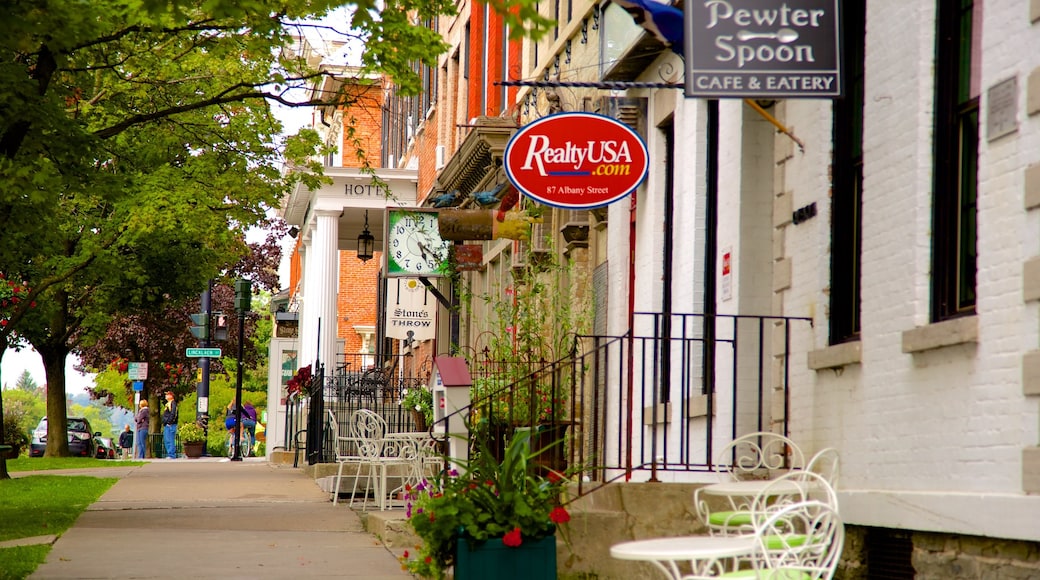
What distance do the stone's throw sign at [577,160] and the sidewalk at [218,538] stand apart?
10.8 ft

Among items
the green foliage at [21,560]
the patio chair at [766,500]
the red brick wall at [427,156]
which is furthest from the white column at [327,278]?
the patio chair at [766,500]

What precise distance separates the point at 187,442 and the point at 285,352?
6984mm

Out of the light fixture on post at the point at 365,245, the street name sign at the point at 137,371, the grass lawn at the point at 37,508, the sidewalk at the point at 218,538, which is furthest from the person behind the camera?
the street name sign at the point at 137,371

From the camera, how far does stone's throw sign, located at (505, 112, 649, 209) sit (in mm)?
11906

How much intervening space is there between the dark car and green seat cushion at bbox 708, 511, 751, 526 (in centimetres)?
3746

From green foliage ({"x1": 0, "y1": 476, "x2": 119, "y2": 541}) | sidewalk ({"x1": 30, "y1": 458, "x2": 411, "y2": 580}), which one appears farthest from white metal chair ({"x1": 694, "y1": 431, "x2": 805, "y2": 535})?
green foliage ({"x1": 0, "y1": 476, "x2": 119, "y2": 541})

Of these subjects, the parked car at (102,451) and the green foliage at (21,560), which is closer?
the green foliage at (21,560)

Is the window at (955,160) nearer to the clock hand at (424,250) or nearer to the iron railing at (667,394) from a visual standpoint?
the iron railing at (667,394)

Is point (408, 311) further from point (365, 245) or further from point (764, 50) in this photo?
point (764, 50)

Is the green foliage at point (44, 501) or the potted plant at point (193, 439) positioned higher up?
the green foliage at point (44, 501)

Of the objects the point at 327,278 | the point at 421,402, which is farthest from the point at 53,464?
the point at 421,402

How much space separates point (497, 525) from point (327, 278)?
24.6 metres

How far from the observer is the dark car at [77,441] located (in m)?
43.1

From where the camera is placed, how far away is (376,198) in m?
31.7
